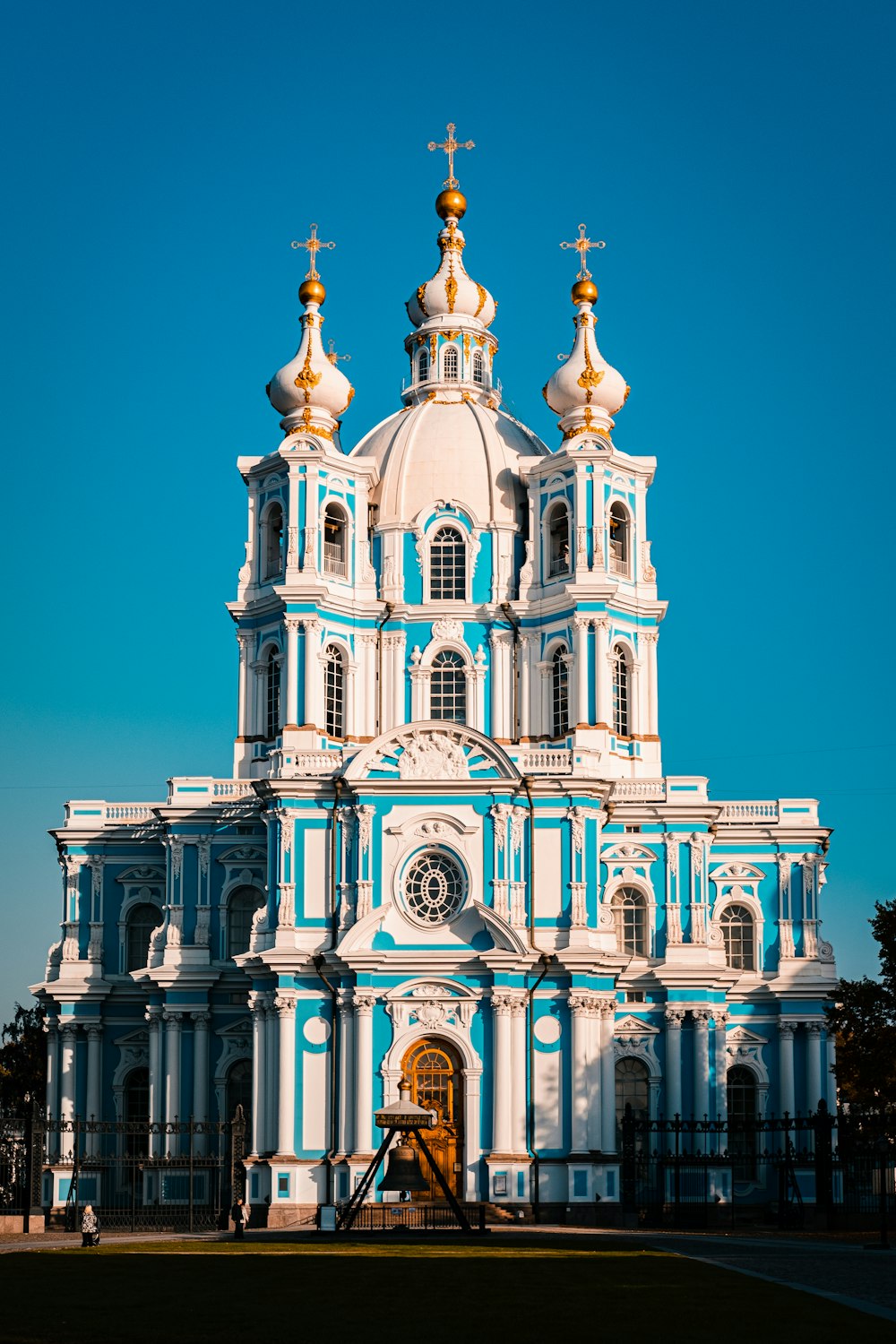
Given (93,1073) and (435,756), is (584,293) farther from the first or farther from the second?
(93,1073)

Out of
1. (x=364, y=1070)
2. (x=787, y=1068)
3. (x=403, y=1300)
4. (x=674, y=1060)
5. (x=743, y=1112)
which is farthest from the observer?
(x=743, y=1112)

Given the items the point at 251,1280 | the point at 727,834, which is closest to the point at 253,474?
the point at 727,834

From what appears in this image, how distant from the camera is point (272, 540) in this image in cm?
6512

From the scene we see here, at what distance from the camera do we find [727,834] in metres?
62.4

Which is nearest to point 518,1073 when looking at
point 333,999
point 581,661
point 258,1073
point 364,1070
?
point 364,1070

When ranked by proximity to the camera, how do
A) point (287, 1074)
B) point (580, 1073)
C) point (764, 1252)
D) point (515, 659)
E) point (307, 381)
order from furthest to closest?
point (307, 381) → point (515, 659) → point (287, 1074) → point (580, 1073) → point (764, 1252)

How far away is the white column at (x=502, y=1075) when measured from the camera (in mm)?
53625

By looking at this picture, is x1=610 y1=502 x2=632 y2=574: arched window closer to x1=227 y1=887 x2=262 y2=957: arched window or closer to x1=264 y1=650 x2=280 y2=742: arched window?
x1=264 y1=650 x2=280 y2=742: arched window

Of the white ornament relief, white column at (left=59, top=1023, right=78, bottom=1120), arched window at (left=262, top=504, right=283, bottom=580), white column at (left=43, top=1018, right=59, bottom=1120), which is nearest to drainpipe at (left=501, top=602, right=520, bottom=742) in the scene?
the white ornament relief

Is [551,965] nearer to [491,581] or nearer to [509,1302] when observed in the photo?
[491,581]

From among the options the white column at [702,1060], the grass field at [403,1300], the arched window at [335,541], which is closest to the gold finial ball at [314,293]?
the arched window at [335,541]

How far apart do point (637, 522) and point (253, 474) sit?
39.6ft

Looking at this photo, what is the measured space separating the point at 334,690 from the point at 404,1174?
22970 mm

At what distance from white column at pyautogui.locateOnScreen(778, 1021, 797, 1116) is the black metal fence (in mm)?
829
